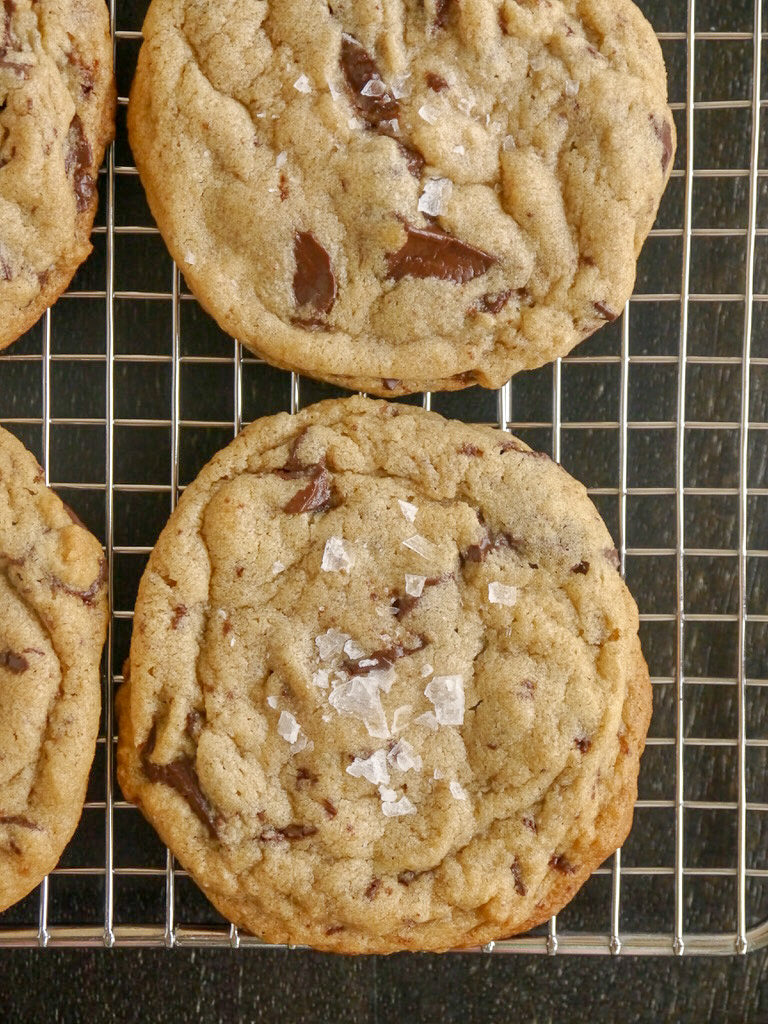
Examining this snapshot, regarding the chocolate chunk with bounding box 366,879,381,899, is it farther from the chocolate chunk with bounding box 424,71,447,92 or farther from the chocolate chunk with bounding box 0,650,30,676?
the chocolate chunk with bounding box 424,71,447,92

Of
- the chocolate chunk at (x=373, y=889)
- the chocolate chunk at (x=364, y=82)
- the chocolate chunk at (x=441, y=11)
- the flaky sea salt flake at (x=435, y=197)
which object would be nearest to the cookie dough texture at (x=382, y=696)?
the chocolate chunk at (x=373, y=889)

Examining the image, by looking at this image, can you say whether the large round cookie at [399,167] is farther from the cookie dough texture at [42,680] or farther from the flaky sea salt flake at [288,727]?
A: the flaky sea salt flake at [288,727]

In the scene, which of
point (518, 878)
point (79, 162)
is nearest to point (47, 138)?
point (79, 162)

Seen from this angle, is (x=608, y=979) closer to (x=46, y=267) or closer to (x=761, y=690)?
(x=761, y=690)

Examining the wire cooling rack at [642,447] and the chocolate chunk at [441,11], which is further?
the wire cooling rack at [642,447]

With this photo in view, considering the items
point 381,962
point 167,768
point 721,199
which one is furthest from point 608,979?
point 721,199

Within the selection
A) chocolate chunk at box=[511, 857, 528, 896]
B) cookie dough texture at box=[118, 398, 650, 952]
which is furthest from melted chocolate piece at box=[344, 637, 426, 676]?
chocolate chunk at box=[511, 857, 528, 896]
